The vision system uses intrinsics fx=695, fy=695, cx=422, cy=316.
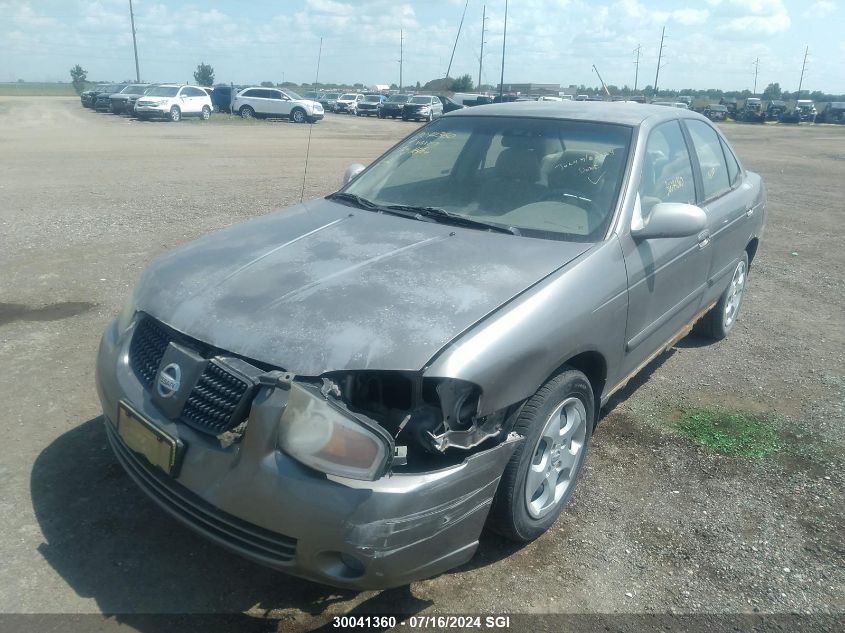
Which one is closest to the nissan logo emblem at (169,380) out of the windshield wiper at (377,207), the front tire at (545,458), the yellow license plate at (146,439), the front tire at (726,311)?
the yellow license plate at (146,439)

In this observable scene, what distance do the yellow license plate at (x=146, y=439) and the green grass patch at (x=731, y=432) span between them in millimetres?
2894

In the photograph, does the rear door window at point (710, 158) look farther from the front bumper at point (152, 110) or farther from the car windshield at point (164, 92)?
the car windshield at point (164, 92)

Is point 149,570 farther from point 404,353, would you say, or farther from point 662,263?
point 662,263

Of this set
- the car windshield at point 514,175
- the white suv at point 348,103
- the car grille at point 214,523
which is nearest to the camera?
the car grille at point 214,523

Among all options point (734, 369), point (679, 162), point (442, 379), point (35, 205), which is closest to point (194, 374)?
point (442, 379)

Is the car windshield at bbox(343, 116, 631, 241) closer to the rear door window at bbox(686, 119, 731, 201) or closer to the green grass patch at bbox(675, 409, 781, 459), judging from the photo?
the rear door window at bbox(686, 119, 731, 201)

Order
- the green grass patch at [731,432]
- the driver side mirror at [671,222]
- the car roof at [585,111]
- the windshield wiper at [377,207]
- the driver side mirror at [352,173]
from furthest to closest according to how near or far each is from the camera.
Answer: the driver side mirror at [352,173] → the car roof at [585,111] → the green grass patch at [731,432] → the windshield wiper at [377,207] → the driver side mirror at [671,222]

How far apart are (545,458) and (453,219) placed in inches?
51.6

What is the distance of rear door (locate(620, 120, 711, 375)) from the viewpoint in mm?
3453

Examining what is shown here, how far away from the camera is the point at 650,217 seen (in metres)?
3.43

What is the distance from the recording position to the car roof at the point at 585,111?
4.02m

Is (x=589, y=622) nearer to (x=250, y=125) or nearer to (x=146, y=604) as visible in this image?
(x=146, y=604)

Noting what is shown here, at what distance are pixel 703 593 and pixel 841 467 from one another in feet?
4.92

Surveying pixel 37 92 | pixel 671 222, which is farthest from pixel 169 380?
pixel 37 92
